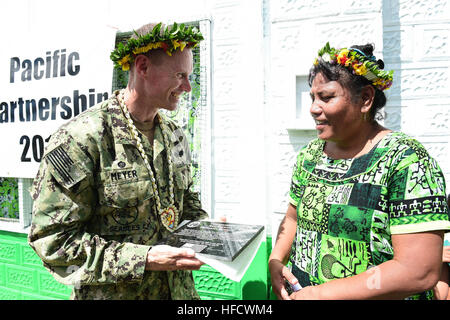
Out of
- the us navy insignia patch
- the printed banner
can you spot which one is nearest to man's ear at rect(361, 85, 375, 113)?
the us navy insignia patch

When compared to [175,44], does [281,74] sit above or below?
above

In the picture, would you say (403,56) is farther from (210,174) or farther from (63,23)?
(63,23)

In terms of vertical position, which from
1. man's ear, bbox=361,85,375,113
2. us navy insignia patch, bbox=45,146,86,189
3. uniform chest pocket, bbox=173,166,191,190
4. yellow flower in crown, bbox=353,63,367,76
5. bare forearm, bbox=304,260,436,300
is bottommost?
bare forearm, bbox=304,260,436,300

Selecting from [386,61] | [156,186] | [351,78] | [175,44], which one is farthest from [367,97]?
[386,61]

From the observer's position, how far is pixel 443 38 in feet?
8.50

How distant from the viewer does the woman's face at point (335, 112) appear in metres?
1.44

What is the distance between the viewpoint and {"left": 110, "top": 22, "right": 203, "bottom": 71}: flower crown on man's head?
153 centimetres

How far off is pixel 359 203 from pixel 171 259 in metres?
0.81

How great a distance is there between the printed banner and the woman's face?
223cm

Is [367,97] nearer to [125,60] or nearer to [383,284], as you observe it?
[383,284]

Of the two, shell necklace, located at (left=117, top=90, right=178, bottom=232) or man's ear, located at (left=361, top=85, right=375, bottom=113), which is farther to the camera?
shell necklace, located at (left=117, top=90, right=178, bottom=232)

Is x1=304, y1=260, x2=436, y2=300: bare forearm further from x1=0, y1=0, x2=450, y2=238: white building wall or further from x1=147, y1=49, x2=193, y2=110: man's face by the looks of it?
x1=0, y1=0, x2=450, y2=238: white building wall

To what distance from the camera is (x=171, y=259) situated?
4.34 ft

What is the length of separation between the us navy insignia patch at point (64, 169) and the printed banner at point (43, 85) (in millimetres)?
1820
